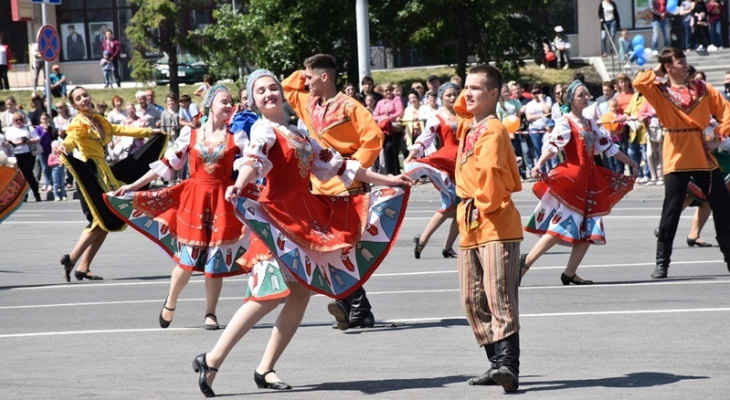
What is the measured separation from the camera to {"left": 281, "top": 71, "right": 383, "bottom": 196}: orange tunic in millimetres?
9516

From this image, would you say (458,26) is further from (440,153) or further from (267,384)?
(267,384)

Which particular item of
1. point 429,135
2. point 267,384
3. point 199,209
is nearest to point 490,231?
point 267,384

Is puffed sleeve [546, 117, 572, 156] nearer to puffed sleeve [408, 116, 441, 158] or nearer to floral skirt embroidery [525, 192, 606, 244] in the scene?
floral skirt embroidery [525, 192, 606, 244]

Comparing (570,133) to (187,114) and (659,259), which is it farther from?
(187,114)

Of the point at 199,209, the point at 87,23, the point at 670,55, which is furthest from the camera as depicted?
the point at 87,23

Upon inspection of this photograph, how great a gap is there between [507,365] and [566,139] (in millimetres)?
4844

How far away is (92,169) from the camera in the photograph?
1329 centimetres

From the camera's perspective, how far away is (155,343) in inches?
365

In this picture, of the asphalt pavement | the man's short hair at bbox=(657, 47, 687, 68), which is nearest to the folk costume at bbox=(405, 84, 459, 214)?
the asphalt pavement

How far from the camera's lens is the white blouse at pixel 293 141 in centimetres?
740

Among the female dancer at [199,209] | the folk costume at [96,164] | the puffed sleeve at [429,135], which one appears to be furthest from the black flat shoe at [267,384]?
the puffed sleeve at [429,135]

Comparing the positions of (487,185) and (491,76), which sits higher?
(491,76)

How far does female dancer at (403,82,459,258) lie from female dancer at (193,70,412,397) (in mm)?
4846

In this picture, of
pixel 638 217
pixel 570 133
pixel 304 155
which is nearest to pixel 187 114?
pixel 638 217
